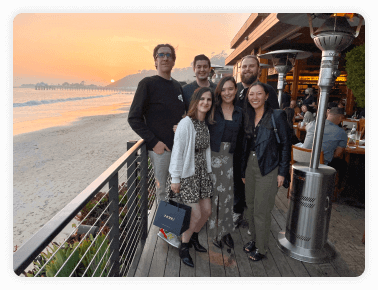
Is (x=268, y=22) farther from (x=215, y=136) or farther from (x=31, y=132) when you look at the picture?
(x=31, y=132)

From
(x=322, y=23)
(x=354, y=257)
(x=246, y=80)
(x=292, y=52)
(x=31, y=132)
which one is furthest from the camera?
(x=31, y=132)

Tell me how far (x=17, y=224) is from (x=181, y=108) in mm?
6020

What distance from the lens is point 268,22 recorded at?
24.6ft

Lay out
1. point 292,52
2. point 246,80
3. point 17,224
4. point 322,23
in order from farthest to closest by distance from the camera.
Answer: point 17,224 < point 292,52 < point 246,80 < point 322,23

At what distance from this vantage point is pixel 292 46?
396 inches

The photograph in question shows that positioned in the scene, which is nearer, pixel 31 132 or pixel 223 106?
pixel 223 106

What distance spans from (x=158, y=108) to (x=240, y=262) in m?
1.69

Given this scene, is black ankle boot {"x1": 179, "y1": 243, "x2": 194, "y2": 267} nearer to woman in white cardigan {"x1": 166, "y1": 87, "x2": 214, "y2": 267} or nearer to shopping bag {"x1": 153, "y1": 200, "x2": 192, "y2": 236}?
woman in white cardigan {"x1": 166, "y1": 87, "x2": 214, "y2": 267}

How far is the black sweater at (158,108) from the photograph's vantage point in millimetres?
2537

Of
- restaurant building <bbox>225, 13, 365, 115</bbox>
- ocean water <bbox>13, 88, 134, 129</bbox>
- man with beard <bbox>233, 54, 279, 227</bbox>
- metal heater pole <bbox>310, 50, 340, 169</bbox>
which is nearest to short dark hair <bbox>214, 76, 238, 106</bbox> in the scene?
man with beard <bbox>233, 54, 279, 227</bbox>

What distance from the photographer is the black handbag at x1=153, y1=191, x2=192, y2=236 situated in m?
2.27

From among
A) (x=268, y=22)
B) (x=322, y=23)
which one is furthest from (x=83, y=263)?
(x=268, y=22)

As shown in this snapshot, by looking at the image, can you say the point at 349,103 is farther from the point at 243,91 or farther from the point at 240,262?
the point at 240,262

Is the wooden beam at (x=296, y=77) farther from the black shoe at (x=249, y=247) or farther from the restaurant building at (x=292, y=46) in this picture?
the black shoe at (x=249, y=247)
